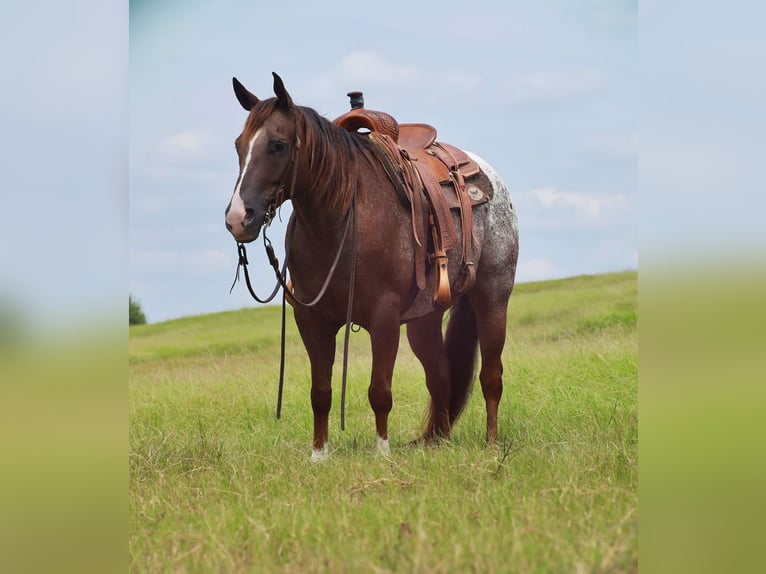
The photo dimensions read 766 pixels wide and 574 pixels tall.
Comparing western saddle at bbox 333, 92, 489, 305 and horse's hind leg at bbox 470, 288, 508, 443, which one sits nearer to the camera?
western saddle at bbox 333, 92, 489, 305

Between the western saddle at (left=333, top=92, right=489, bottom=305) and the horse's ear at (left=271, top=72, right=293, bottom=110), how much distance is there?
3.48ft

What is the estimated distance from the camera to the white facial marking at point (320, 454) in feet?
19.5

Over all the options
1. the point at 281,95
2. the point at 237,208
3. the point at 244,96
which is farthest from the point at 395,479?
the point at 244,96

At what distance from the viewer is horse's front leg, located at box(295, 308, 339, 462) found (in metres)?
6.02

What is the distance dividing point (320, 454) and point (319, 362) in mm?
715

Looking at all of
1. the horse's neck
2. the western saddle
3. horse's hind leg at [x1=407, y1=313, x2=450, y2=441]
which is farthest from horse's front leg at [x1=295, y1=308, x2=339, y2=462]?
horse's hind leg at [x1=407, y1=313, x2=450, y2=441]

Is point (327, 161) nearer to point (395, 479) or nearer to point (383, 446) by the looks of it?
point (383, 446)

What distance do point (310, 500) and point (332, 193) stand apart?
2266 mm

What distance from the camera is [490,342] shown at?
7000 mm

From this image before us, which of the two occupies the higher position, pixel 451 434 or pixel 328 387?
pixel 328 387

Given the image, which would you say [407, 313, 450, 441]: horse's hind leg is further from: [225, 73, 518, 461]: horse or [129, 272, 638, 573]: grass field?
[225, 73, 518, 461]: horse
